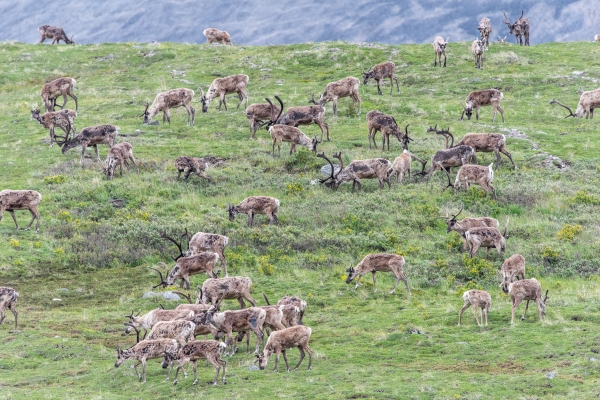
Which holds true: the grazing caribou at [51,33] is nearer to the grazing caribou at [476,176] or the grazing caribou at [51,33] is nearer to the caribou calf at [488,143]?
the caribou calf at [488,143]

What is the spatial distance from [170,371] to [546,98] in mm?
32863

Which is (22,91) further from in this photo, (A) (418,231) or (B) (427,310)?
(B) (427,310)

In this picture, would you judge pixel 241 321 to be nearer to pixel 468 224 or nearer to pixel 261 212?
pixel 261 212

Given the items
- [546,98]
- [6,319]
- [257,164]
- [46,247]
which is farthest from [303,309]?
[546,98]

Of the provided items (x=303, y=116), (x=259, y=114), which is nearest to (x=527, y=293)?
(x=303, y=116)

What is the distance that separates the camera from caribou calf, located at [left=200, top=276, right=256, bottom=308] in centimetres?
2259

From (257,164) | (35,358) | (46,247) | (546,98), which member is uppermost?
(546,98)

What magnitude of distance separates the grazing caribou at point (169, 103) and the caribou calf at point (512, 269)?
69.2 ft

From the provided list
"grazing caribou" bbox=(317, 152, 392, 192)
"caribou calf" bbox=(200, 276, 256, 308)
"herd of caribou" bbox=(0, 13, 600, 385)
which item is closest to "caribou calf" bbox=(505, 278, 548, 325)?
"herd of caribou" bbox=(0, 13, 600, 385)

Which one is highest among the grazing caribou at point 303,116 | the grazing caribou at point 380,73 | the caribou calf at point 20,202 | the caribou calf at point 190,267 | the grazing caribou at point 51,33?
the grazing caribou at point 51,33

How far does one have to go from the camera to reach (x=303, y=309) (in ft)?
72.0

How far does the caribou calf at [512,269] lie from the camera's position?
82.0ft

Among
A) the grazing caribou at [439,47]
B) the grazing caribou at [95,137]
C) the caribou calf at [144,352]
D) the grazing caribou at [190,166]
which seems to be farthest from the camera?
the grazing caribou at [439,47]

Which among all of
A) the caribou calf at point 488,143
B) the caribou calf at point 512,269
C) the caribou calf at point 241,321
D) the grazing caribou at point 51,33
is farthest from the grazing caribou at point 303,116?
the grazing caribou at point 51,33
